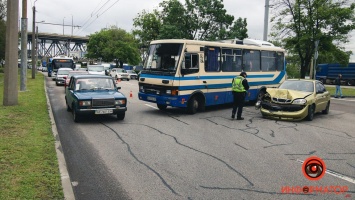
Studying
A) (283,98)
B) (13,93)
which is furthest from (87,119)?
(283,98)

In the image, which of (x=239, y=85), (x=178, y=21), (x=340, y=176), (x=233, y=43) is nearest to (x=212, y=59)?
(x=239, y=85)

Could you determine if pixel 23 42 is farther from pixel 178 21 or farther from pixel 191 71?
pixel 178 21

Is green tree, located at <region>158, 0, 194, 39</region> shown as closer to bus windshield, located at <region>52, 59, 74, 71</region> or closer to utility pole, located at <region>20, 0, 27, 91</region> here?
bus windshield, located at <region>52, 59, 74, 71</region>

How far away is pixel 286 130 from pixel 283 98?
208 centimetres

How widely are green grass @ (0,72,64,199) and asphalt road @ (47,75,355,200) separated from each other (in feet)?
1.32

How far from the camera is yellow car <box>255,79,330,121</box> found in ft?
39.6

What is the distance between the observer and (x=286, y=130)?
10469mm

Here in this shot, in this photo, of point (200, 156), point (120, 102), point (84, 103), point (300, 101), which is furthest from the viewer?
point (300, 101)

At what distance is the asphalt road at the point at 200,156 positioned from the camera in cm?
530

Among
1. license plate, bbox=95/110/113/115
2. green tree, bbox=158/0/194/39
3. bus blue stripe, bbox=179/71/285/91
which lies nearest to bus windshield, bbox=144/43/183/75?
bus blue stripe, bbox=179/71/285/91

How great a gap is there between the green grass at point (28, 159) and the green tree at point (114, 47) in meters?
59.3

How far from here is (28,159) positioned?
6.36 m

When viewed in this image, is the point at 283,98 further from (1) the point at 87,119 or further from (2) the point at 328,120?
(1) the point at 87,119

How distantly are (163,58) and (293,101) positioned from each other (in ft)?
17.0
